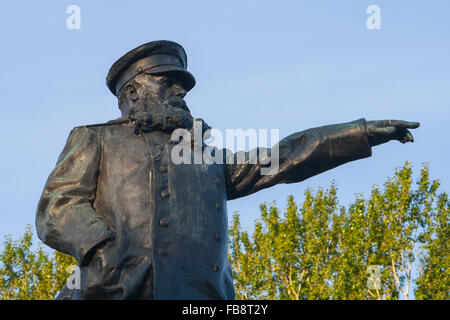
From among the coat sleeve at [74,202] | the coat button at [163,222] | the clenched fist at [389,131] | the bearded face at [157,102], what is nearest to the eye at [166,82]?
the bearded face at [157,102]

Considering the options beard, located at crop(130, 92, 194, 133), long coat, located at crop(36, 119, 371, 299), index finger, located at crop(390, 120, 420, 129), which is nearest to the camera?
long coat, located at crop(36, 119, 371, 299)

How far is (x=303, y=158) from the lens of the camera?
721cm

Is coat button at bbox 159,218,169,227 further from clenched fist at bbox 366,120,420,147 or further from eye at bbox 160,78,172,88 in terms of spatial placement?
clenched fist at bbox 366,120,420,147

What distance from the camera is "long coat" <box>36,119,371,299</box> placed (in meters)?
6.36

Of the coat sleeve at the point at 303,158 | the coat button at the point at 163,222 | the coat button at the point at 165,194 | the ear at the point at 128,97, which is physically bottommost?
the coat button at the point at 163,222

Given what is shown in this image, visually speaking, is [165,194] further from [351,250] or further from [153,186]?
[351,250]

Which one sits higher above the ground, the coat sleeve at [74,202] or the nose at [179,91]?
the nose at [179,91]

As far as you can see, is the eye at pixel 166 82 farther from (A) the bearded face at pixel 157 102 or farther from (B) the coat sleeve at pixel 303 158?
(B) the coat sleeve at pixel 303 158

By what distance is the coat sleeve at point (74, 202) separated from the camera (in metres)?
6.43

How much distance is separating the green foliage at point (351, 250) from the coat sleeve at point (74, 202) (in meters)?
17.6

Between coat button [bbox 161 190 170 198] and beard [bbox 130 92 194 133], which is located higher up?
beard [bbox 130 92 194 133]

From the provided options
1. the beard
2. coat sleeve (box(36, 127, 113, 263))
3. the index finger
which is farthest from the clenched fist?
coat sleeve (box(36, 127, 113, 263))

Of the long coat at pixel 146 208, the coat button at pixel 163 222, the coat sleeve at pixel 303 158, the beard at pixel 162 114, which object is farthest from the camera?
the coat sleeve at pixel 303 158
